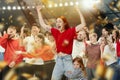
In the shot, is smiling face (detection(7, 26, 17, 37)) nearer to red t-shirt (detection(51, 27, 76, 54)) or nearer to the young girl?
red t-shirt (detection(51, 27, 76, 54))

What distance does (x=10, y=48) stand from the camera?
3.38m

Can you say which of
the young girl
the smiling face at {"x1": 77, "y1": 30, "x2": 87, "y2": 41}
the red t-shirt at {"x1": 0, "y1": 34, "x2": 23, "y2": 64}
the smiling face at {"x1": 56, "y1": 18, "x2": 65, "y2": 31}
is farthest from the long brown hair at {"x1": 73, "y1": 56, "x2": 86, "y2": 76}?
the red t-shirt at {"x1": 0, "y1": 34, "x2": 23, "y2": 64}

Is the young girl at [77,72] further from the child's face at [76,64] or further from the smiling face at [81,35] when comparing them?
the smiling face at [81,35]

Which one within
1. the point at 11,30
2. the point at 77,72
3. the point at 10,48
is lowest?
the point at 77,72

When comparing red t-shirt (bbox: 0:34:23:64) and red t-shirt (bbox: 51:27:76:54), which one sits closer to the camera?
red t-shirt (bbox: 51:27:76:54)

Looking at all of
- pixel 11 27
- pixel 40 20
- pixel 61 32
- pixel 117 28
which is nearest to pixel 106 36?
pixel 117 28

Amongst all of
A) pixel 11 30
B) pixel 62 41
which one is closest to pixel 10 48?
pixel 11 30

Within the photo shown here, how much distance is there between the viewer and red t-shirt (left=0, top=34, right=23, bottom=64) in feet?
11.0

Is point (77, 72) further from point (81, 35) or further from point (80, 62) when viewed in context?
point (81, 35)

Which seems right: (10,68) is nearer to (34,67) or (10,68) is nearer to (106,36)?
(34,67)

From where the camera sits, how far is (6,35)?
133 inches

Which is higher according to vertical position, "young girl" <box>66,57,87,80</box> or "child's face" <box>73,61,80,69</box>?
"child's face" <box>73,61,80,69</box>

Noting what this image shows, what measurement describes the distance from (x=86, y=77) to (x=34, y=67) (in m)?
0.55

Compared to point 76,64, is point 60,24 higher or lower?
higher
